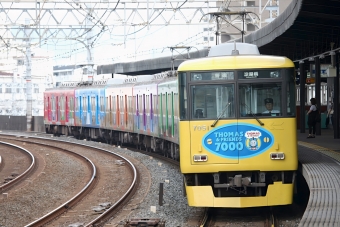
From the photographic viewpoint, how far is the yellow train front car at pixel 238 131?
11.5 metres

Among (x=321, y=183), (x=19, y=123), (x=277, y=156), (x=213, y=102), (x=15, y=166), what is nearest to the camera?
(x=321, y=183)

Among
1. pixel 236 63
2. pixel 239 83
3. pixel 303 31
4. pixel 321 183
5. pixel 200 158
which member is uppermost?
pixel 303 31

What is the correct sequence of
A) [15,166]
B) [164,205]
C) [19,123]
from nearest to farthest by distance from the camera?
[164,205]
[15,166]
[19,123]

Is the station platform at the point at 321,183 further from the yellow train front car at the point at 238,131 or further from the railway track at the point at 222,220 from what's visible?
the railway track at the point at 222,220

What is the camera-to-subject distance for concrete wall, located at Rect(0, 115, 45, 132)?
43.2 m

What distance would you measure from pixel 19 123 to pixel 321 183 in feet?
116

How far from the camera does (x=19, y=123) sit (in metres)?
44.7

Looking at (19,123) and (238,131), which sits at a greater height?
(238,131)

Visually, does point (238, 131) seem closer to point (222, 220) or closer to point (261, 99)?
point (261, 99)

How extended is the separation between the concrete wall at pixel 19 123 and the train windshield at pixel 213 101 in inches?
1250

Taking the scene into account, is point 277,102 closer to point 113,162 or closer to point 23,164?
point 113,162

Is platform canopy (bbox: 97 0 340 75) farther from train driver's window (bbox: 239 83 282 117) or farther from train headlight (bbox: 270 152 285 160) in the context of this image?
train headlight (bbox: 270 152 285 160)

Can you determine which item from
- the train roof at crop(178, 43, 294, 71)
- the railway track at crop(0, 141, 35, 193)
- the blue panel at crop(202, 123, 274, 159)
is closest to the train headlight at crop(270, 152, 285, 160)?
the blue panel at crop(202, 123, 274, 159)

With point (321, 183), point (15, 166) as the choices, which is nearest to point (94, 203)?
point (321, 183)
